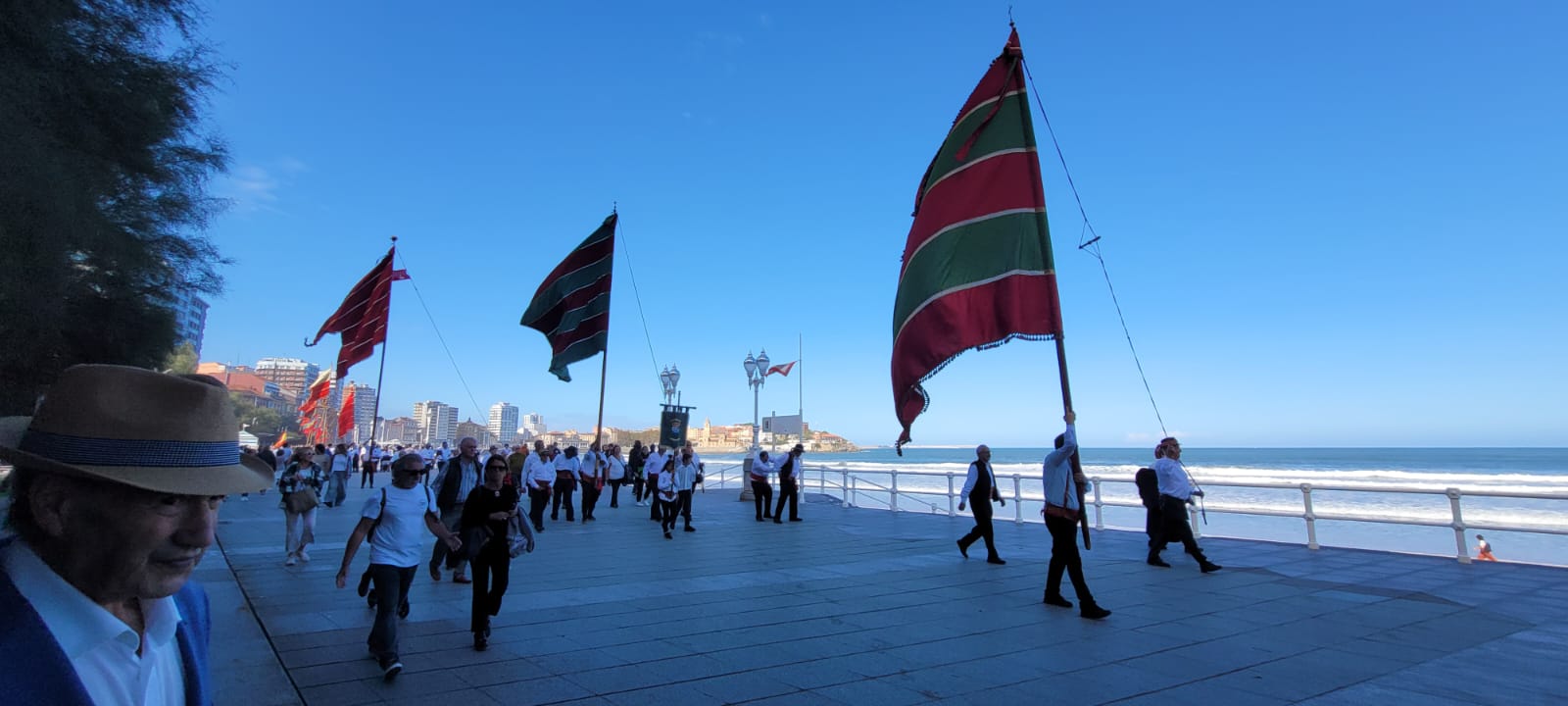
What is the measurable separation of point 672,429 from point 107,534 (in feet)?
66.7

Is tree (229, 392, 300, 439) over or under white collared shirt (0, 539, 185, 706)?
over

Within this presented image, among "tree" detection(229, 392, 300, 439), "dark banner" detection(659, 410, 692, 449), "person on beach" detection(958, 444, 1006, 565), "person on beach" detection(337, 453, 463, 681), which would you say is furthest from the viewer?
"tree" detection(229, 392, 300, 439)

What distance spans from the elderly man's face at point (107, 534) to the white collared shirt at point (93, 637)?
34 mm

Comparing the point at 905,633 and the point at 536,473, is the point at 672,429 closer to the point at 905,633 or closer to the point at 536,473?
the point at 536,473

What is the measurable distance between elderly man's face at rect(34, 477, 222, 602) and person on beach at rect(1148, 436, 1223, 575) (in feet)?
34.4

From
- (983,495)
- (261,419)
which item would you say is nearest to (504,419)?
(261,419)

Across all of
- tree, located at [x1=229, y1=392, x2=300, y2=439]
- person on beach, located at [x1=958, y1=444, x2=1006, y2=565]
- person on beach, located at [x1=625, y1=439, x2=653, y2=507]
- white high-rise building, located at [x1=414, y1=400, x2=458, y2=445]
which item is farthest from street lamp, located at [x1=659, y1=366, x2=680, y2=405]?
white high-rise building, located at [x1=414, y1=400, x2=458, y2=445]

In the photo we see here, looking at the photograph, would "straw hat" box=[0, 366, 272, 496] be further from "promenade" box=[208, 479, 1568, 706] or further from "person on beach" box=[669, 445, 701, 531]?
"person on beach" box=[669, 445, 701, 531]

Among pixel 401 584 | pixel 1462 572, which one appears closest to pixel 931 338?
pixel 401 584

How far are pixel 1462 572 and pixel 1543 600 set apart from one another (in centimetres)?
186

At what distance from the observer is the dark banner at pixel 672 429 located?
2128 centimetres

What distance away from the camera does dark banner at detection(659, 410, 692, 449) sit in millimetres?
21281

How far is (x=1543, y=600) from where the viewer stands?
25.4ft

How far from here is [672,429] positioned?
2153 cm
